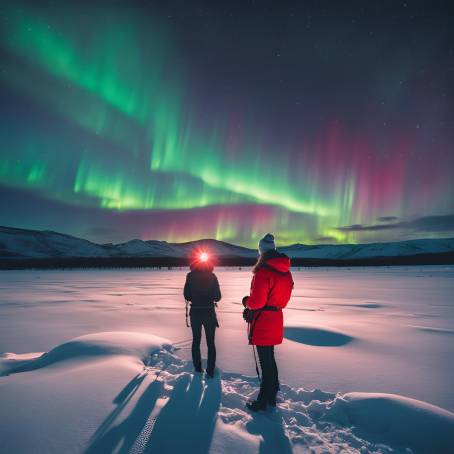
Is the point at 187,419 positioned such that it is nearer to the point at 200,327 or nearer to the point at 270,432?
the point at 270,432

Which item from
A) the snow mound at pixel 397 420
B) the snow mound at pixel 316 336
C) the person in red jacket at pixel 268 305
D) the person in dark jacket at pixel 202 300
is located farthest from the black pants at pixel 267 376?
the snow mound at pixel 316 336

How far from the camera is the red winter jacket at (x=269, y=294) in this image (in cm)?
362

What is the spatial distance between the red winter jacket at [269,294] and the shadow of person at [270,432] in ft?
2.94

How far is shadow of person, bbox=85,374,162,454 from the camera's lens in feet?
9.87

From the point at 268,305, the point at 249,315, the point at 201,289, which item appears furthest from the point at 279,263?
the point at 201,289

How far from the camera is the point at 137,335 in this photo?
691 cm

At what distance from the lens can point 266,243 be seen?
3951 millimetres

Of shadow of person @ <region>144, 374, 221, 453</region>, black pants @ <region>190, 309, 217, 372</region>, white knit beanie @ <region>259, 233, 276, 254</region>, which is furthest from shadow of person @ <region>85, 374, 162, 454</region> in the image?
white knit beanie @ <region>259, 233, 276, 254</region>

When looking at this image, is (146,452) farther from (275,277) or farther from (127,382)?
(275,277)

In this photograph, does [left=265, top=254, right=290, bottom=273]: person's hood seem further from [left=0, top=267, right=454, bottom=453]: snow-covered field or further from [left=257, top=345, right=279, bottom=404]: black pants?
[left=0, top=267, right=454, bottom=453]: snow-covered field

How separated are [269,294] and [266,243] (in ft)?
2.20

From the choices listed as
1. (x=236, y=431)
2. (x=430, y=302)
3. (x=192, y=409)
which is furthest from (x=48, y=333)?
(x=430, y=302)

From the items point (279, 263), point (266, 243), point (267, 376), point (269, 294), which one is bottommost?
point (267, 376)

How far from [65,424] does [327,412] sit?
318cm
